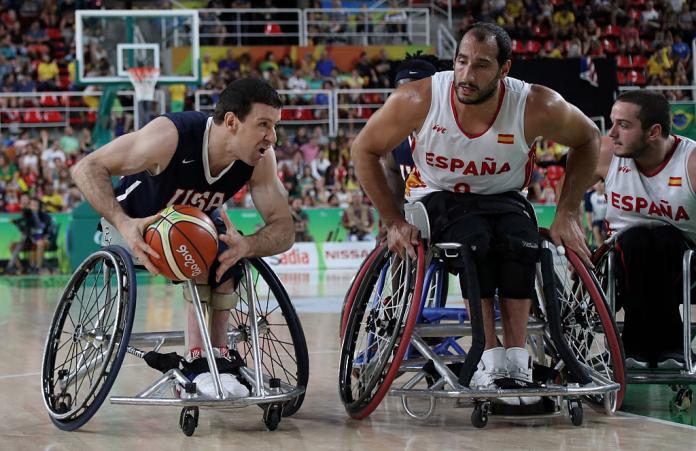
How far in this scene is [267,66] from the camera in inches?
790

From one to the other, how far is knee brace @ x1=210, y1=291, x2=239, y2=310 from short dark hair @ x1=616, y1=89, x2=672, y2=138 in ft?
6.65

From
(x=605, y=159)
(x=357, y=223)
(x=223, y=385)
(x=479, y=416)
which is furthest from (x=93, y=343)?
(x=357, y=223)

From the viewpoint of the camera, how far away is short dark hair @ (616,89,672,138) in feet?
16.7

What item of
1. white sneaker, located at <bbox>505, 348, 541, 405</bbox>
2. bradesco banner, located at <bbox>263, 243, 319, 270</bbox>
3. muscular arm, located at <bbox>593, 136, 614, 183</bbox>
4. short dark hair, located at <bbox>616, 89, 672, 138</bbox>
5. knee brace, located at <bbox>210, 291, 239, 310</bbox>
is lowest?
bradesco banner, located at <bbox>263, 243, 319, 270</bbox>

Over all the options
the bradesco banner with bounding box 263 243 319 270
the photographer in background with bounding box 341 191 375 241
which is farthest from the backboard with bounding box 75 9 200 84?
the photographer in background with bounding box 341 191 375 241

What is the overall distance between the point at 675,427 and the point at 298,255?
12.1 meters

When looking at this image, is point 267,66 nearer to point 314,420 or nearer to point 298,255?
point 298,255

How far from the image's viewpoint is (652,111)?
5098 mm

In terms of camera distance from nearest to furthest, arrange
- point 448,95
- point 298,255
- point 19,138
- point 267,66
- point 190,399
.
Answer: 1. point 190,399
2. point 448,95
3. point 298,255
4. point 19,138
5. point 267,66

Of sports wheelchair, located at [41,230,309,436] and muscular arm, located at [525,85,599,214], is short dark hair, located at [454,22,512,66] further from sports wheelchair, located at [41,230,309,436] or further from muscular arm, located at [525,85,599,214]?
sports wheelchair, located at [41,230,309,436]

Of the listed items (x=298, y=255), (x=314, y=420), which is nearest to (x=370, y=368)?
(x=314, y=420)

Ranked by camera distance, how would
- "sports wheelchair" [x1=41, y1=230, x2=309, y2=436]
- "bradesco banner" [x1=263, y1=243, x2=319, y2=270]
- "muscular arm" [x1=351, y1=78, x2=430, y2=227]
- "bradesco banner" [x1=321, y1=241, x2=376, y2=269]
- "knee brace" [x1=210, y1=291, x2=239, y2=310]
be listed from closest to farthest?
"sports wheelchair" [x1=41, y1=230, x2=309, y2=436]
"muscular arm" [x1=351, y1=78, x2=430, y2=227]
"knee brace" [x1=210, y1=291, x2=239, y2=310]
"bradesco banner" [x1=263, y1=243, x2=319, y2=270]
"bradesco banner" [x1=321, y1=241, x2=376, y2=269]

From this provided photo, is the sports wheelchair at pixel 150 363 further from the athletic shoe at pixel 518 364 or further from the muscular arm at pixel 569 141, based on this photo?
the muscular arm at pixel 569 141

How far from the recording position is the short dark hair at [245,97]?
450 cm
